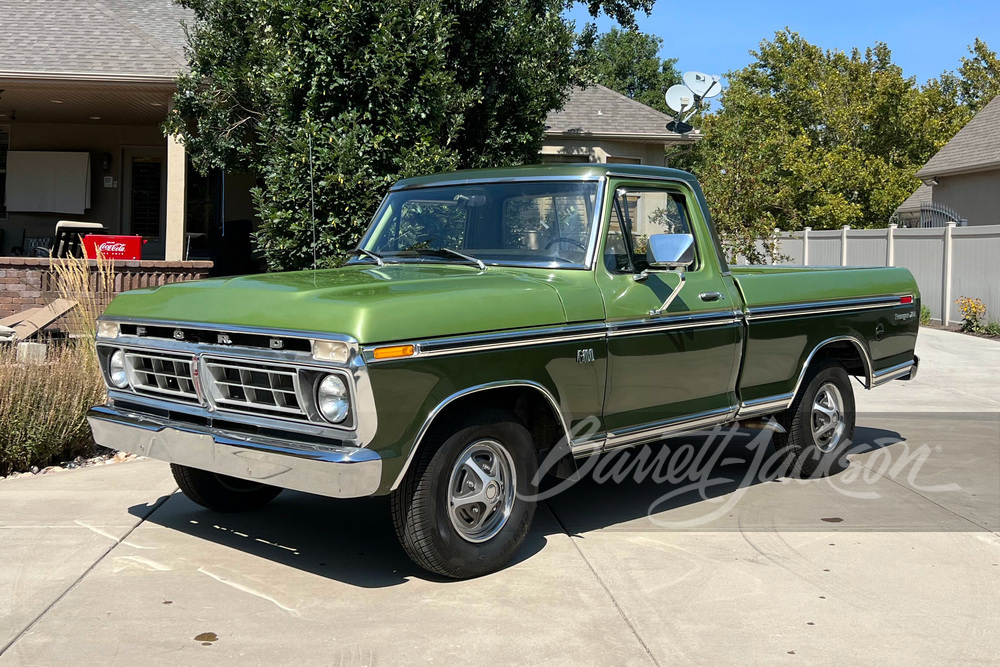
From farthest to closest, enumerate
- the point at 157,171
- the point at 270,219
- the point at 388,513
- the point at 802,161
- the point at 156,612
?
the point at 802,161 → the point at 157,171 → the point at 270,219 → the point at 388,513 → the point at 156,612

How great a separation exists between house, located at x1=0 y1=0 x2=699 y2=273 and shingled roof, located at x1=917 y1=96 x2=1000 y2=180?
10.4m

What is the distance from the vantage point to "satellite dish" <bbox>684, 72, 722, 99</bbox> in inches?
677

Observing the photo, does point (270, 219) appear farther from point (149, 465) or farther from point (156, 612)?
point (156, 612)

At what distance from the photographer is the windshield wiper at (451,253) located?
584 centimetres

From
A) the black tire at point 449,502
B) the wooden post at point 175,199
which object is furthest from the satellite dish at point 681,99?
the black tire at point 449,502

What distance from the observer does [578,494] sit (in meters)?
7.02

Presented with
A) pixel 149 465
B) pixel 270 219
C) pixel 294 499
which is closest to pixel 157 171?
pixel 270 219

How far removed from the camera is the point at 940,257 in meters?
20.0

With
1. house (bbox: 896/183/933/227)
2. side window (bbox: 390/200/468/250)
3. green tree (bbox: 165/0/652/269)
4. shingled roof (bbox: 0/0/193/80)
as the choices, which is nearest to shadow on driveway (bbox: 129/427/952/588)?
side window (bbox: 390/200/468/250)

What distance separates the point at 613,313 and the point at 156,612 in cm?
271

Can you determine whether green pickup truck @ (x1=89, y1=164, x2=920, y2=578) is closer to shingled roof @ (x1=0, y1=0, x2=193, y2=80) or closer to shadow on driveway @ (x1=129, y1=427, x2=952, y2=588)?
shadow on driveway @ (x1=129, y1=427, x2=952, y2=588)

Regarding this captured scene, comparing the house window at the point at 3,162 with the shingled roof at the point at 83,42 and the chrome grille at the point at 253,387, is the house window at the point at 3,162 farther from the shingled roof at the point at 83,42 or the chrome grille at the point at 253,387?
the chrome grille at the point at 253,387

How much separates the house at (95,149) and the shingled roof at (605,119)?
6.02 metres

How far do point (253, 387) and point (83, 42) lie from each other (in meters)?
11.8
